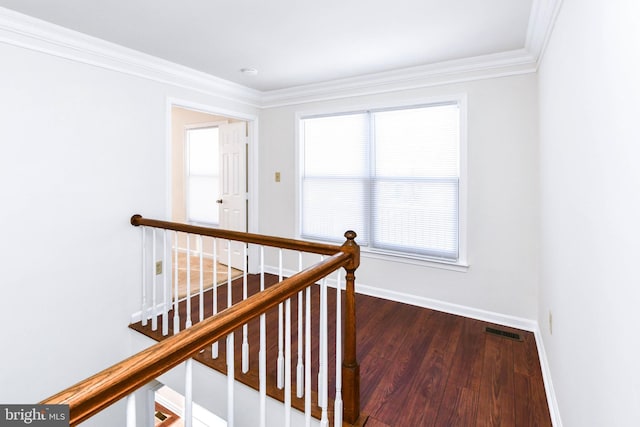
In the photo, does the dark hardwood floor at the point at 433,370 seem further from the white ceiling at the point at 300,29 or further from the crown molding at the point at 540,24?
the white ceiling at the point at 300,29

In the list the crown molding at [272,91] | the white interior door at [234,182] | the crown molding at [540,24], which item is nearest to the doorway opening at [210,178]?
the white interior door at [234,182]

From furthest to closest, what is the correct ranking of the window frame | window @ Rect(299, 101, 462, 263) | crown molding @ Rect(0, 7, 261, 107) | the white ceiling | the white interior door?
the white interior door, window @ Rect(299, 101, 462, 263), the window frame, crown molding @ Rect(0, 7, 261, 107), the white ceiling

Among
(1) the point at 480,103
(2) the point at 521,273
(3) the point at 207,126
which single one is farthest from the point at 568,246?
(3) the point at 207,126

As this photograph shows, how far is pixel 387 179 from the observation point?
11.6ft

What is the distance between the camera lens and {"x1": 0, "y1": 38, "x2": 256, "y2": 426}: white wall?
2.30m

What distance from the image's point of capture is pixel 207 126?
16.6ft

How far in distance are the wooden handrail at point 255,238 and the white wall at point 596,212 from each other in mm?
1064

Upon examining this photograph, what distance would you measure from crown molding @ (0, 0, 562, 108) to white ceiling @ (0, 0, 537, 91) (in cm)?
8

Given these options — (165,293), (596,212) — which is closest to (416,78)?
(596,212)

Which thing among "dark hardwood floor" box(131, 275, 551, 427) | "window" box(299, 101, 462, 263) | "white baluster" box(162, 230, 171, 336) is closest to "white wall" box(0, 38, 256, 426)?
"white baluster" box(162, 230, 171, 336)

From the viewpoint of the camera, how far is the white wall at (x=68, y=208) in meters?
2.30

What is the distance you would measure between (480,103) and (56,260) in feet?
12.4

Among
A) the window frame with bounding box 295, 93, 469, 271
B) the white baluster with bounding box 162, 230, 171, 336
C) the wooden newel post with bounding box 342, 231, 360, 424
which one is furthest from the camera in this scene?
the window frame with bounding box 295, 93, 469, 271

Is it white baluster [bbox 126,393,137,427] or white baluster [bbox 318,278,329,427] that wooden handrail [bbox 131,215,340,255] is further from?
white baluster [bbox 126,393,137,427]
